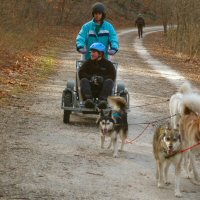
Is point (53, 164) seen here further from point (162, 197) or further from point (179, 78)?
point (179, 78)

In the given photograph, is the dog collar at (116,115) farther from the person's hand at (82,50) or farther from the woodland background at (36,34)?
the woodland background at (36,34)

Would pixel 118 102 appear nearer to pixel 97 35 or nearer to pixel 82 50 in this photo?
pixel 82 50

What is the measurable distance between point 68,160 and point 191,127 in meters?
1.79

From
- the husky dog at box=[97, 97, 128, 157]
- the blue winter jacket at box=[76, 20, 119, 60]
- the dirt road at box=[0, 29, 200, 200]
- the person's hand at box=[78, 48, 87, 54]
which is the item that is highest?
the blue winter jacket at box=[76, 20, 119, 60]

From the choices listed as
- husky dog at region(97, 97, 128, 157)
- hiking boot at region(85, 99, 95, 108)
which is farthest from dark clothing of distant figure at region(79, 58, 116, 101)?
husky dog at region(97, 97, 128, 157)

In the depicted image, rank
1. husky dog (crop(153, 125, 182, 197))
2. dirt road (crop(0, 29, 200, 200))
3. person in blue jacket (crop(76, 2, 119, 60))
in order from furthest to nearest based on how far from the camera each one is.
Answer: person in blue jacket (crop(76, 2, 119, 60))
husky dog (crop(153, 125, 182, 197))
dirt road (crop(0, 29, 200, 200))

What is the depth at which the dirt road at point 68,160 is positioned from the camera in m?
6.34

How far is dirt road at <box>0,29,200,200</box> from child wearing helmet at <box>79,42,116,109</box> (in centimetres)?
56

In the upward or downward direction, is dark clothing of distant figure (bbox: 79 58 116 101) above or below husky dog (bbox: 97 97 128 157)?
above

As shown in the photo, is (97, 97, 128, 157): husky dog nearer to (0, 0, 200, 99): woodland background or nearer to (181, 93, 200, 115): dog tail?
(181, 93, 200, 115): dog tail

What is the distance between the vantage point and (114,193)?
20.7 feet

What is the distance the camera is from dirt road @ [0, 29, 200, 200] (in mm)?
6344

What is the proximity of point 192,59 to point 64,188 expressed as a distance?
75.3ft

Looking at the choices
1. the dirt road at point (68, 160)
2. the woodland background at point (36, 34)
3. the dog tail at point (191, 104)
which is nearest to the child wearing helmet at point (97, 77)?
the dirt road at point (68, 160)
